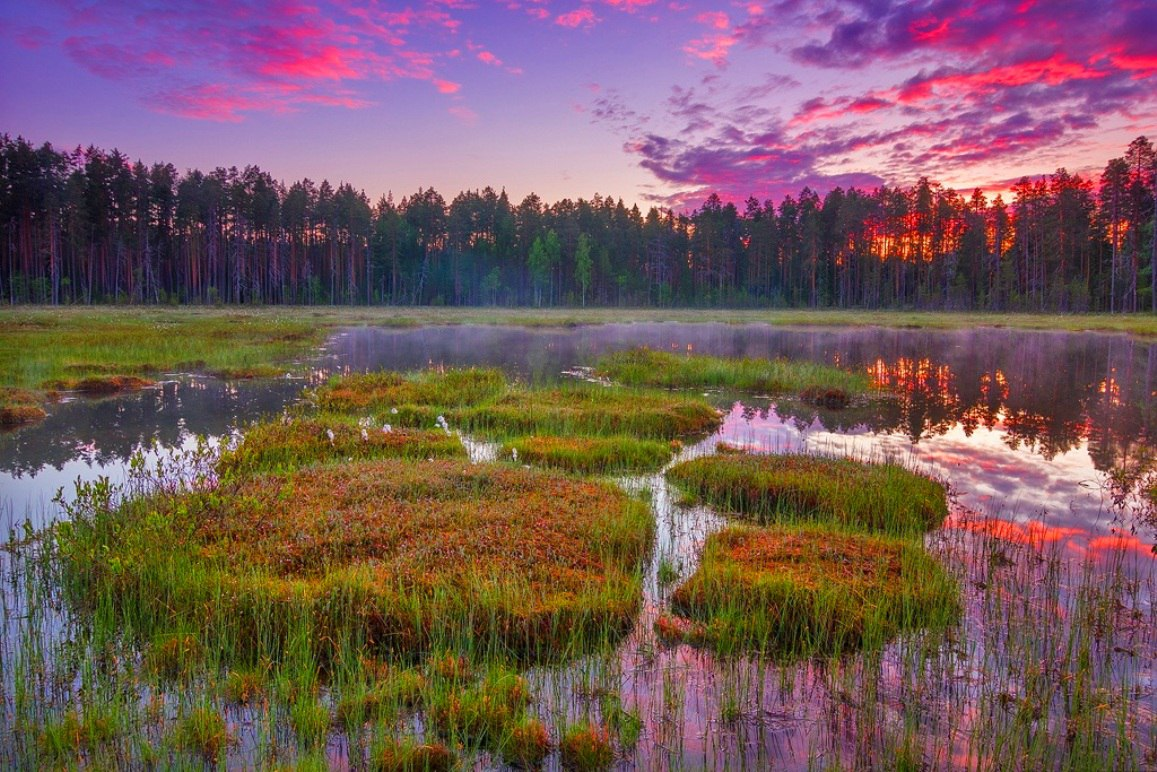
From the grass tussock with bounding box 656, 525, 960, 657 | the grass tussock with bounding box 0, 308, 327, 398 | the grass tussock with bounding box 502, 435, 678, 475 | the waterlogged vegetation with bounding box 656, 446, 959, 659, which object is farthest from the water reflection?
the waterlogged vegetation with bounding box 656, 446, 959, 659

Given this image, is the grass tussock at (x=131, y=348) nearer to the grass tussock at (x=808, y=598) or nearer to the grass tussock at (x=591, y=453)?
the grass tussock at (x=591, y=453)

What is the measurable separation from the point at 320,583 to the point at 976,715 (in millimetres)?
6437

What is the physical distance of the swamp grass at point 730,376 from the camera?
27.1 m

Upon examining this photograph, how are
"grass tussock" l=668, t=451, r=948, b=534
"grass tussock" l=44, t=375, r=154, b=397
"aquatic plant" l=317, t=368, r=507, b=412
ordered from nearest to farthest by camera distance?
"grass tussock" l=668, t=451, r=948, b=534 → "aquatic plant" l=317, t=368, r=507, b=412 → "grass tussock" l=44, t=375, r=154, b=397

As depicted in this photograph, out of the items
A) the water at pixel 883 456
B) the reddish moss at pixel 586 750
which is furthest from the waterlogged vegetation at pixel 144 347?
the reddish moss at pixel 586 750

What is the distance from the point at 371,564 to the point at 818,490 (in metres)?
7.74

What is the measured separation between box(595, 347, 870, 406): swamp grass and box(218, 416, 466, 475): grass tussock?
539 inches

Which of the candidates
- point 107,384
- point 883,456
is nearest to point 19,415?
point 107,384

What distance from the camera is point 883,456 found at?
16.3 meters

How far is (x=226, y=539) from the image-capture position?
8.55 meters

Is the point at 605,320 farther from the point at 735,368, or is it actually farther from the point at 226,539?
the point at 226,539

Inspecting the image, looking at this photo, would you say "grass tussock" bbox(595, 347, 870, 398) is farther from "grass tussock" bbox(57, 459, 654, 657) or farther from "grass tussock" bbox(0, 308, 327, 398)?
"grass tussock" bbox(57, 459, 654, 657)

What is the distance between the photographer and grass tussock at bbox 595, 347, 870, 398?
2717 centimetres

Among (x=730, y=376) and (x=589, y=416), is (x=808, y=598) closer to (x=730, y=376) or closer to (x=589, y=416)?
(x=589, y=416)
